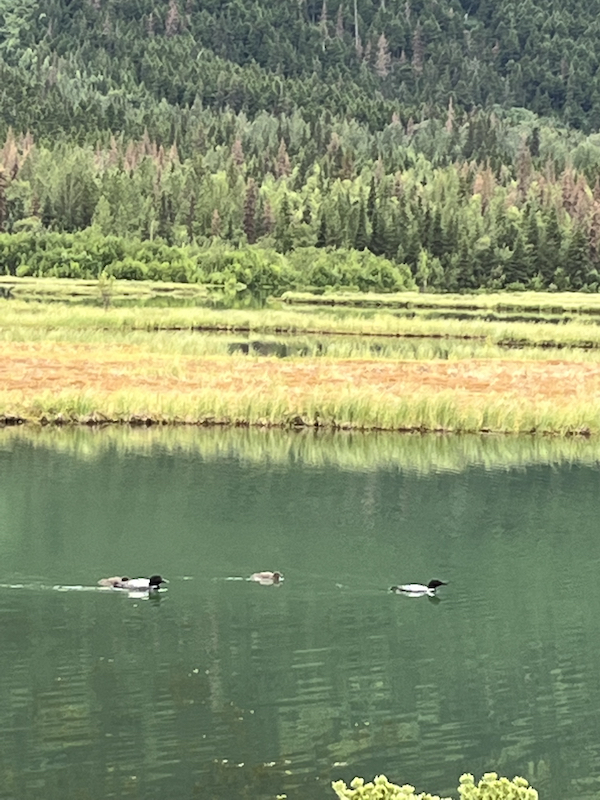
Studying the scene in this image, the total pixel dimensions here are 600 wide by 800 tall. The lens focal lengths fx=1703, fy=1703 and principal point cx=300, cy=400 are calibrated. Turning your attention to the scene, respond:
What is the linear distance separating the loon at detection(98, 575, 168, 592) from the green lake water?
0.18 meters

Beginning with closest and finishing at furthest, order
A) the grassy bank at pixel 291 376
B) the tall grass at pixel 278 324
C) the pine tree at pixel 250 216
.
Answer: the grassy bank at pixel 291 376
the tall grass at pixel 278 324
the pine tree at pixel 250 216

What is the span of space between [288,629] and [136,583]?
2804 mm

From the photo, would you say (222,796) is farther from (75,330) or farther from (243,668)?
(75,330)

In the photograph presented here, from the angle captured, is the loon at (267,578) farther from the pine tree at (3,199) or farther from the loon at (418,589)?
the pine tree at (3,199)

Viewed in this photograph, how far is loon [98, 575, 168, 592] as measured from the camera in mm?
25547

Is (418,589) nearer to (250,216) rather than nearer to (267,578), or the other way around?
(267,578)

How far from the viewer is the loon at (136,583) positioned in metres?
25.5

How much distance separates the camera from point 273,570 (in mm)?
27984

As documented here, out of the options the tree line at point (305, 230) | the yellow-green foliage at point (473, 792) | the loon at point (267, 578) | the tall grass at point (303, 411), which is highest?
the yellow-green foliage at point (473, 792)

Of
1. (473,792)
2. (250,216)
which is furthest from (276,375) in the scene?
(250,216)

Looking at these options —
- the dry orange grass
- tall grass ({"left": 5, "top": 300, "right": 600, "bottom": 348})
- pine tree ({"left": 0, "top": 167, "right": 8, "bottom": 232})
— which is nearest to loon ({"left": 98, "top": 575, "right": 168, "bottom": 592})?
the dry orange grass

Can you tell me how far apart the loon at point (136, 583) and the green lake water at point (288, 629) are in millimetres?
182

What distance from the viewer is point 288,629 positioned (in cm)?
2398

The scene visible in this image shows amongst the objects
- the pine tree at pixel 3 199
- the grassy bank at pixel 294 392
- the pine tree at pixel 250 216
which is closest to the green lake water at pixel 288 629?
the grassy bank at pixel 294 392
